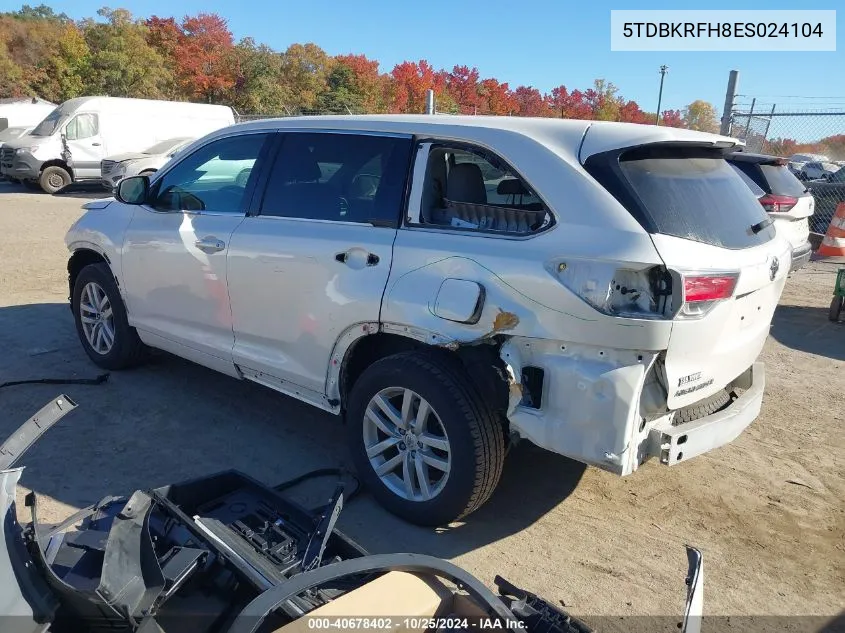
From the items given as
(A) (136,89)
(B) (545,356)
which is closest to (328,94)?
(A) (136,89)

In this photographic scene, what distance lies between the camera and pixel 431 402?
312 centimetres

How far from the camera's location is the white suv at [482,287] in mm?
2748

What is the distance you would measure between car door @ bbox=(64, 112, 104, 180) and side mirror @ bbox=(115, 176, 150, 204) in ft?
46.2

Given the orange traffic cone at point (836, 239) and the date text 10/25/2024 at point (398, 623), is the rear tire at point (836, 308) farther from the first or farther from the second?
the date text 10/25/2024 at point (398, 623)

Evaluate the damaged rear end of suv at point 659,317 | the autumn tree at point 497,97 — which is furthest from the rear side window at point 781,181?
the autumn tree at point 497,97

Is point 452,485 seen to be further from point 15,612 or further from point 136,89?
point 136,89

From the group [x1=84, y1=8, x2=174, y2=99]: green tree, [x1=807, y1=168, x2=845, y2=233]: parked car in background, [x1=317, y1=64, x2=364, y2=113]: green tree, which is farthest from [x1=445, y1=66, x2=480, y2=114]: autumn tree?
[x1=807, y1=168, x2=845, y2=233]: parked car in background

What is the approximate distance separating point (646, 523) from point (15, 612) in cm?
279

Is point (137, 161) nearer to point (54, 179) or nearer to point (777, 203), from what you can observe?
point (54, 179)

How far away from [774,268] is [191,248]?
3292mm

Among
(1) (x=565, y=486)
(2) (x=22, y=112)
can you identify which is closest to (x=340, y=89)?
(2) (x=22, y=112)

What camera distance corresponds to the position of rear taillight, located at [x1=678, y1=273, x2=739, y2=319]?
8.82ft

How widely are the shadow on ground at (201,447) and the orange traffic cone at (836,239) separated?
7.44 metres

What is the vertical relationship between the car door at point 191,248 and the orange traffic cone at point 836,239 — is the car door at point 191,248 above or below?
above
